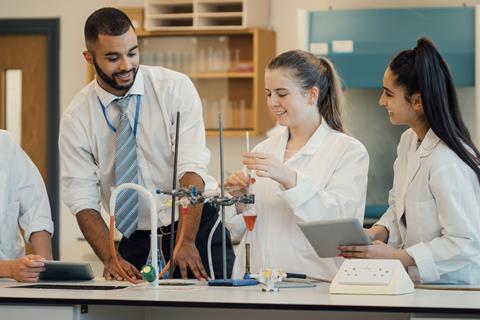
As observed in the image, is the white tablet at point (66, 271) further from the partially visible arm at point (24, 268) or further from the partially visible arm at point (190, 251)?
the partially visible arm at point (190, 251)

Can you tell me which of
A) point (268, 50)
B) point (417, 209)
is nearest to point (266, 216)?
point (417, 209)

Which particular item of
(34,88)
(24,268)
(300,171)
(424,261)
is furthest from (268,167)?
(34,88)

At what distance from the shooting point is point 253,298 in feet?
7.56

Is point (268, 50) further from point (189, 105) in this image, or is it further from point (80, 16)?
point (189, 105)

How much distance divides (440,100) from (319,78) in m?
0.46

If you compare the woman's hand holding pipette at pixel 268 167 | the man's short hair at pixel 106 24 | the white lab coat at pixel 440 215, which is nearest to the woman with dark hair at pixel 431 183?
the white lab coat at pixel 440 215

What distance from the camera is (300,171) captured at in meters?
2.95

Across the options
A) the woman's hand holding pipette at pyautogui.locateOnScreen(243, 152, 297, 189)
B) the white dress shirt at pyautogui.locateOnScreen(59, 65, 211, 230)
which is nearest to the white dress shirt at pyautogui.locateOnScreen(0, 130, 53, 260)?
the white dress shirt at pyautogui.locateOnScreen(59, 65, 211, 230)

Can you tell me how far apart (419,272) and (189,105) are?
40.0 inches

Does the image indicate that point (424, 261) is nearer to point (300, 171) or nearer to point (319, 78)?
point (300, 171)

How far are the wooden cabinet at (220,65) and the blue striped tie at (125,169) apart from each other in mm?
2477

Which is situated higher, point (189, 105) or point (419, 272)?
point (189, 105)

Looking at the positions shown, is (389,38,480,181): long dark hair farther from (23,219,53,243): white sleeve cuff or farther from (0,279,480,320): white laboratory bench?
(23,219,53,243): white sleeve cuff

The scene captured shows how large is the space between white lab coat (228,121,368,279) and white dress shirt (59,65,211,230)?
330 millimetres
